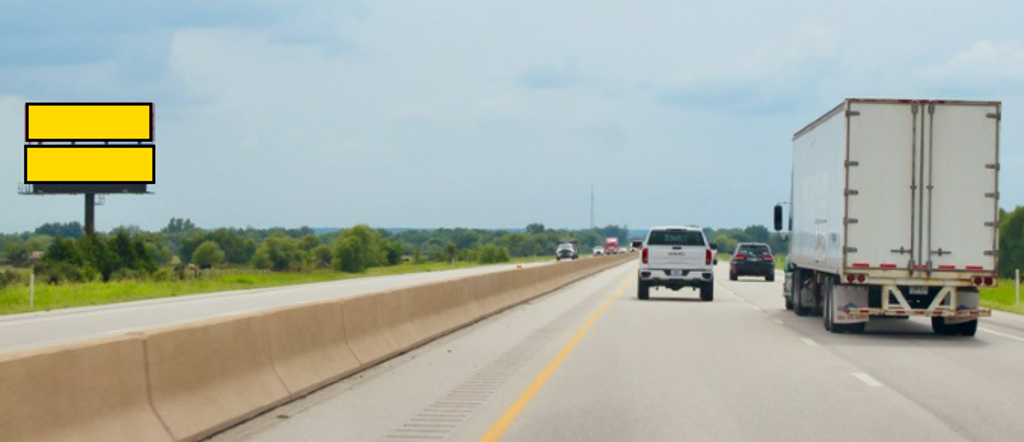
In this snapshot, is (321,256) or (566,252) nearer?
(566,252)

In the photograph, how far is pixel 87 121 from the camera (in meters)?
65.7

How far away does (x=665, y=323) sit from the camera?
24.3 metres

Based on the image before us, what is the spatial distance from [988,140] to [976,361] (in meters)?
4.83

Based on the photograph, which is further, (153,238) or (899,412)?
(153,238)

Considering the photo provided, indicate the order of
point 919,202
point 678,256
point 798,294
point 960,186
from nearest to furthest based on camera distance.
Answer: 1. point 960,186
2. point 919,202
3. point 798,294
4. point 678,256

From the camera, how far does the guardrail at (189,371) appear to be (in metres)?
7.35

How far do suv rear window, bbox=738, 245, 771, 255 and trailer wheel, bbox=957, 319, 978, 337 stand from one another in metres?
35.1

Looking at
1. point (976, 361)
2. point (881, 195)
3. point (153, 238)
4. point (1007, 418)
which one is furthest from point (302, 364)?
point (153, 238)

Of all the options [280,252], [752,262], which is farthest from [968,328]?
[280,252]

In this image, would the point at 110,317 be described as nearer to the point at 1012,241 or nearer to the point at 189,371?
the point at 189,371

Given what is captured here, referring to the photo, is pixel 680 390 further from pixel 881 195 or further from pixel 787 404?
pixel 881 195

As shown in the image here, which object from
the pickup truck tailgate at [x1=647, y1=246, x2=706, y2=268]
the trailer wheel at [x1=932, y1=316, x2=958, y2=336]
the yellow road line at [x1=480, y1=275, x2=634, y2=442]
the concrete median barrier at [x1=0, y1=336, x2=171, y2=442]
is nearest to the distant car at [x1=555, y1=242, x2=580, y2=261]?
the pickup truck tailgate at [x1=647, y1=246, x2=706, y2=268]

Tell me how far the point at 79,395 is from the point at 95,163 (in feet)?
211

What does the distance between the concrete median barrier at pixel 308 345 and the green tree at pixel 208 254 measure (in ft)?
451
